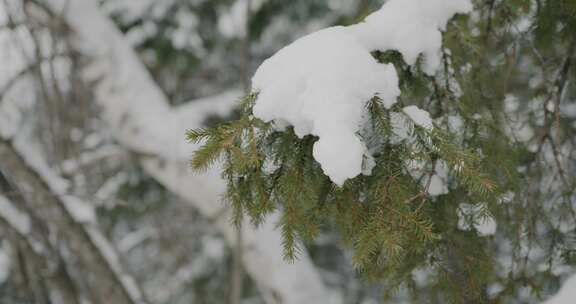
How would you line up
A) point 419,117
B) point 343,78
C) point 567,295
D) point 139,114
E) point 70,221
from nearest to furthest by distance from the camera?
point 343,78, point 419,117, point 567,295, point 70,221, point 139,114

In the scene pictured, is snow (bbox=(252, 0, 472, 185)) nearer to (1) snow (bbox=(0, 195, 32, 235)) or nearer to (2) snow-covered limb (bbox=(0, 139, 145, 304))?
(2) snow-covered limb (bbox=(0, 139, 145, 304))

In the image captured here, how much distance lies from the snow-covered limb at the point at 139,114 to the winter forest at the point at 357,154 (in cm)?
1

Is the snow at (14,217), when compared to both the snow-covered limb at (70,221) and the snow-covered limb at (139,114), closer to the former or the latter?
the snow-covered limb at (70,221)

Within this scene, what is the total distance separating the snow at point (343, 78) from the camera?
1.08 metres

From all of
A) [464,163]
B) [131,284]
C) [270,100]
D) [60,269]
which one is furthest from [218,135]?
[60,269]

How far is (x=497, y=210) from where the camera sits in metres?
1.38

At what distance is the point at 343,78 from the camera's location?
116 centimetres

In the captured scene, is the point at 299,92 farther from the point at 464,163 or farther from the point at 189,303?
the point at 189,303

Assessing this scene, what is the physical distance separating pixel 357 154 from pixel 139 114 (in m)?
2.57

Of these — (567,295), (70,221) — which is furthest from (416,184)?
(70,221)

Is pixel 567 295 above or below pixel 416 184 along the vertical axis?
below

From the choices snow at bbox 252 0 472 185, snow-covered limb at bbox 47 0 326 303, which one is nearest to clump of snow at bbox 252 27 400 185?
snow at bbox 252 0 472 185

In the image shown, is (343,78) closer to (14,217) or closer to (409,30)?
(409,30)

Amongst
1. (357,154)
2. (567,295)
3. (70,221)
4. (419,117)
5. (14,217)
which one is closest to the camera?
(357,154)
